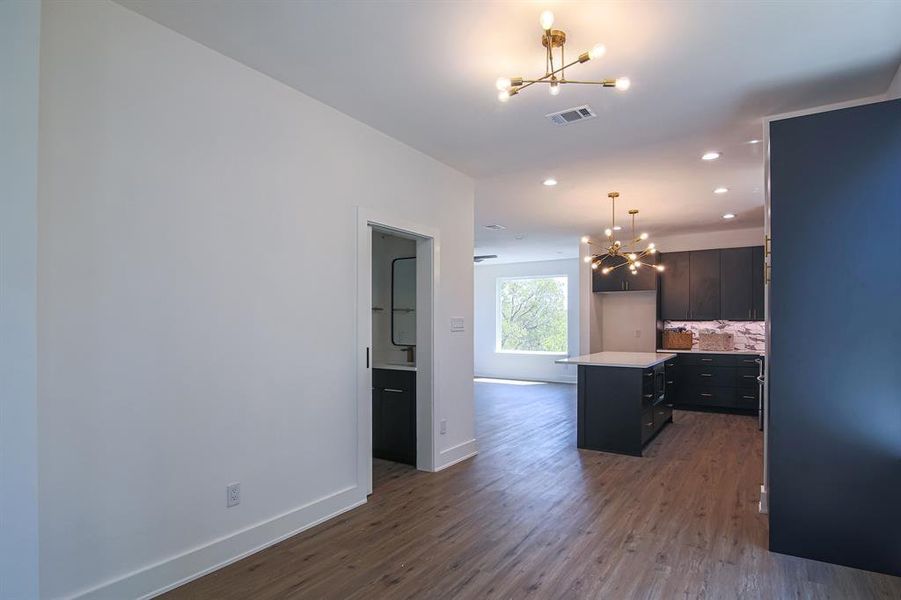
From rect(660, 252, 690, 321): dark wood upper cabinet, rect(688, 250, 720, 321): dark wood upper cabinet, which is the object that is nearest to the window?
rect(660, 252, 690, 321): dark wood upper cabinet

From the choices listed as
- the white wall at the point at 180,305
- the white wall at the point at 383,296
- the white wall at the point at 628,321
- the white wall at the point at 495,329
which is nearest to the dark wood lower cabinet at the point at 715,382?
the white wall at the point at 628,321

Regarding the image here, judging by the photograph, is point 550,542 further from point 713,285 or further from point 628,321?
point 628,321

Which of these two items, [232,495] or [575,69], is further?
[575,69]

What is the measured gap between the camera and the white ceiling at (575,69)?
2.38 m

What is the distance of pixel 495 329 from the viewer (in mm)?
11812

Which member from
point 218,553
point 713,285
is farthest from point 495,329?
point 218,553

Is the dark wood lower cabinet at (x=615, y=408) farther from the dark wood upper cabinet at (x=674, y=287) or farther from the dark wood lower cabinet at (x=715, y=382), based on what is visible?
the dark wood upper cabinet at (x=674, y=287)

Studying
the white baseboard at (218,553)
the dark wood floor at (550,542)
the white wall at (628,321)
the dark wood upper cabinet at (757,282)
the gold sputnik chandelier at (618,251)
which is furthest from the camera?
the white wall at (628,321)

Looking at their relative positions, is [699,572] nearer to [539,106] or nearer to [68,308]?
[539,106]

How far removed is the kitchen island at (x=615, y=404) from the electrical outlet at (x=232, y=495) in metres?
3.43

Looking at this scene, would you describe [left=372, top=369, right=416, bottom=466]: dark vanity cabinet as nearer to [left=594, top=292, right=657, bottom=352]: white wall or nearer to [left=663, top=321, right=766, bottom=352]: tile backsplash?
[left=594, top=292, right=657, bottom=352]: white wall

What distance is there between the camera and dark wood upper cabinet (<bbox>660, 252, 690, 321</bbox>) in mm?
8180

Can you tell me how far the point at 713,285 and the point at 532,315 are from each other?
423 centimetres

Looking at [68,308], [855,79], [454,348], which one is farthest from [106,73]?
[855,79]
